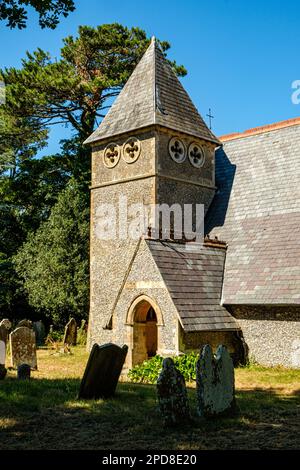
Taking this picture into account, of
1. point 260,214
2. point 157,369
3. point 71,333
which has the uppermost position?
point 260,214

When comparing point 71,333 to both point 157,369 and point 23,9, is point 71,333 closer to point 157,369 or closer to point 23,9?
point 157,369

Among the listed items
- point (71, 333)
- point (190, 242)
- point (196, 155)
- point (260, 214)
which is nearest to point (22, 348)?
point (190, 242)

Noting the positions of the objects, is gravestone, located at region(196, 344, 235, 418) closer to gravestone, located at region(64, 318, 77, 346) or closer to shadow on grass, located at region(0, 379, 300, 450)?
shadow on grass, located at region(0, 379, 300, 450)

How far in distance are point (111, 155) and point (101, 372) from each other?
1123 cm

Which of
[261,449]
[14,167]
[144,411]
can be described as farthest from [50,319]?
[261,449]

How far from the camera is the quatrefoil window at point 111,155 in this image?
17.8 m

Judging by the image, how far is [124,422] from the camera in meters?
6.56

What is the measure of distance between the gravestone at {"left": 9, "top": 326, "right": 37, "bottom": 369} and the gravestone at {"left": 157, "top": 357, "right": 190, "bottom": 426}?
735 centimetres

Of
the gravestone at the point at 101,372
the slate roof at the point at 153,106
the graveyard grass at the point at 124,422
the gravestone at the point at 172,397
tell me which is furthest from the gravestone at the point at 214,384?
the slate roof at the point at 153,106

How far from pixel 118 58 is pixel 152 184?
11601mm

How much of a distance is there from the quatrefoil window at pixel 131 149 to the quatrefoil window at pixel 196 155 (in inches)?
77.9

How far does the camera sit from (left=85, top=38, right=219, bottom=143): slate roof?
1705cm

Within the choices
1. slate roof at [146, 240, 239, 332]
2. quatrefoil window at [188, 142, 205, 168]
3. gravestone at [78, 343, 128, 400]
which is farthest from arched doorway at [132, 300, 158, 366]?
quatrefoil window at [188, 142, 205, 168]

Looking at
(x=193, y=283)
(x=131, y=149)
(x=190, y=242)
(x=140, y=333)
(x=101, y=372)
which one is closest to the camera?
(x=101, y=372)
